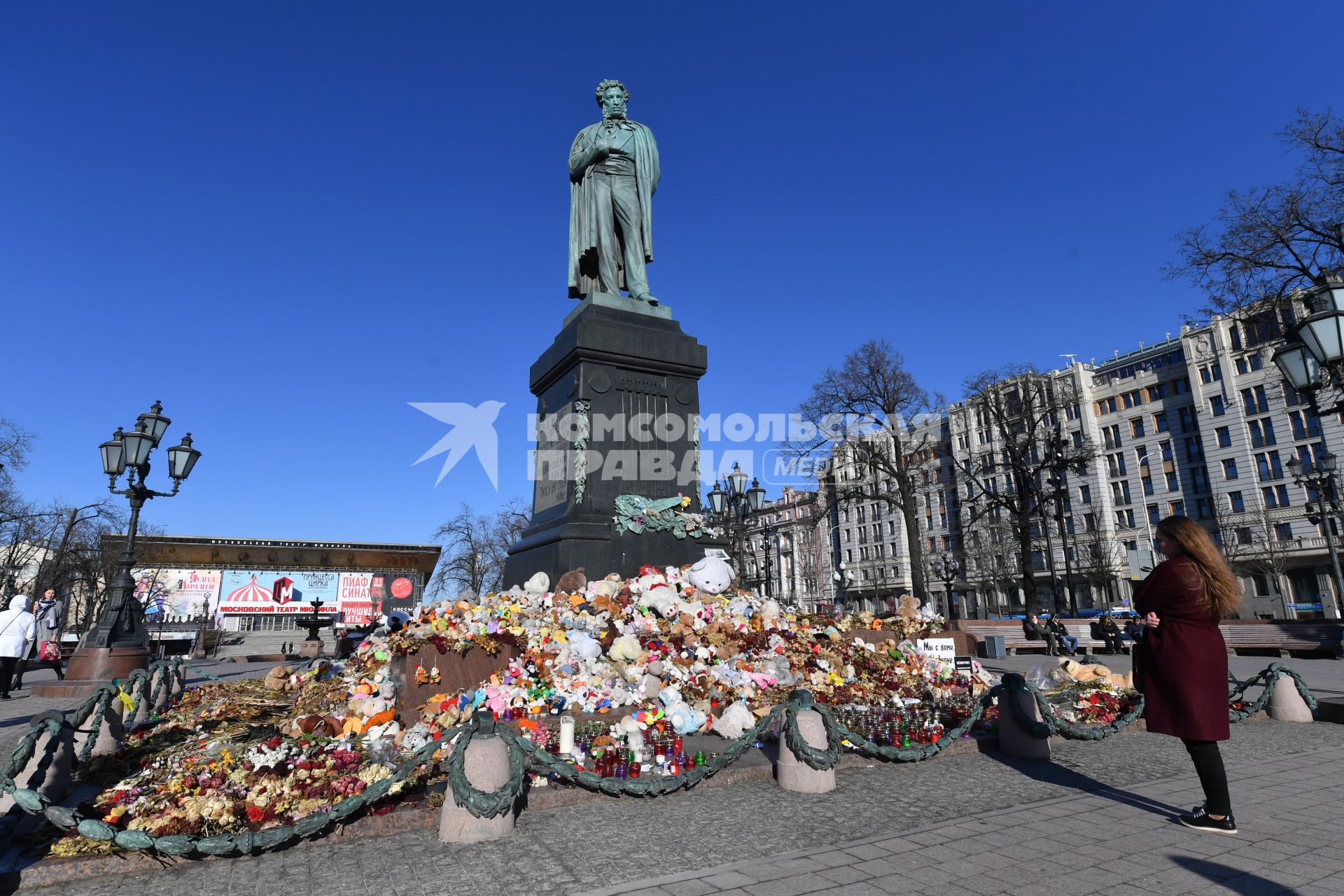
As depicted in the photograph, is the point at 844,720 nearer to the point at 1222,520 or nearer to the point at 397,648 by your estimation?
the point at 397,648

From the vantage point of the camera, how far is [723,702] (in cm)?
754

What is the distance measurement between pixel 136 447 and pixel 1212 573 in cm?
1540

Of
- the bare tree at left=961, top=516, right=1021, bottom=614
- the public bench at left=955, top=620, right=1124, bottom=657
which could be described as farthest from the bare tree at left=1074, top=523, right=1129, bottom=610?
the public bench at left=955, top=620, right=1124, bottom=657

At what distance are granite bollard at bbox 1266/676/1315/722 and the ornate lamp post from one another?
1675 cm

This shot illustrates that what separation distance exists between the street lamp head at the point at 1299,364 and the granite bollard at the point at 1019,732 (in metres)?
4.70

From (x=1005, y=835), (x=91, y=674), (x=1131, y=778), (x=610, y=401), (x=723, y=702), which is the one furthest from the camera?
(x=91, y=674)

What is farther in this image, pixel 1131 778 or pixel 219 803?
pixel 1131 778

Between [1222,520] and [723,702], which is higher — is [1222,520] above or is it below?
above

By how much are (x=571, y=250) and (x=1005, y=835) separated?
422 inches

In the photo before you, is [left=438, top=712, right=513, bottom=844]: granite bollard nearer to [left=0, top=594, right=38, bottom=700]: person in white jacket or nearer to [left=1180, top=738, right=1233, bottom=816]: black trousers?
[left=1180, top=738, right=1233, bottom=816]: black trousers

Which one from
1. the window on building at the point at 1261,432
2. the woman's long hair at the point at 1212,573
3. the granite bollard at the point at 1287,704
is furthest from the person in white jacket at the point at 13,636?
the window on building at the point at 1261,432

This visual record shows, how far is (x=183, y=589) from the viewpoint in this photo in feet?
159

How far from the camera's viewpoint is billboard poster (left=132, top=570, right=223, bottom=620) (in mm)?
46875

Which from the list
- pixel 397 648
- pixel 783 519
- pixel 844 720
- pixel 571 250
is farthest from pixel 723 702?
pixel 783 519
